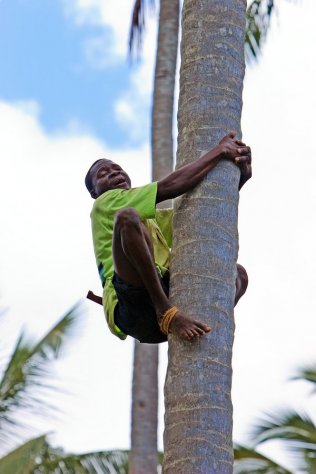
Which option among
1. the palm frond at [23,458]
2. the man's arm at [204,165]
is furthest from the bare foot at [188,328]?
the palm frond at [23,458]

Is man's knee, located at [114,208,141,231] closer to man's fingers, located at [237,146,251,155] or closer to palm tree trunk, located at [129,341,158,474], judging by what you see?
man's fingers, located at [237,146,251,155]

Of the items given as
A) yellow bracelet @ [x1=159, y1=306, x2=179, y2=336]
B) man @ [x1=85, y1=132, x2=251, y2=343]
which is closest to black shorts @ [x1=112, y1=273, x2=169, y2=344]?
man @ [x1=85, y1=132, x2=251, y2=343]

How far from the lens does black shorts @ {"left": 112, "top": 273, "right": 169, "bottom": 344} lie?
5.67m

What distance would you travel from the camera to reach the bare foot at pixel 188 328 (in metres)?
4.95

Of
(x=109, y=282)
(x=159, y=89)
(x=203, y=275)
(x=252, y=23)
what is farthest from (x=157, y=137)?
(x=203, y=275)

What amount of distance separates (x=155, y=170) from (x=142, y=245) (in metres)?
7.27

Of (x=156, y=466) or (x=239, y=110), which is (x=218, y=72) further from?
(x=156, y=466)

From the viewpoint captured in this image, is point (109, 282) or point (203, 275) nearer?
point (203, 275)

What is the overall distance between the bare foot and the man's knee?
1.91ft

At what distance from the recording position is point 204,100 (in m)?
5.49

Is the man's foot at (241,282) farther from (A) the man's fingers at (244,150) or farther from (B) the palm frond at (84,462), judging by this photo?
(B) the palm frond at (84,462)

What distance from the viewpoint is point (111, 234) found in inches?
241

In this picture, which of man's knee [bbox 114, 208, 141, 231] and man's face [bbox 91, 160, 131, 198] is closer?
man's knee [bbox 114, 208, 141, 231]

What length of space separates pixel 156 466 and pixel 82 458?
1037 millimetres
